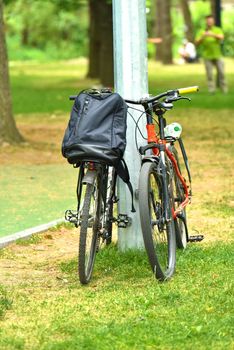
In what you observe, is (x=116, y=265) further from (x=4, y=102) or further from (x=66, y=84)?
(x=66, y=84)

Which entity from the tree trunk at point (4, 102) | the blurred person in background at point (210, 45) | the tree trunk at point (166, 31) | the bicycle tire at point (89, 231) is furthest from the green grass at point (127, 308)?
the tree trunk at point (166, 31)

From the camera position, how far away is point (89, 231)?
25.5 ft

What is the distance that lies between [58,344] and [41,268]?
261 cm

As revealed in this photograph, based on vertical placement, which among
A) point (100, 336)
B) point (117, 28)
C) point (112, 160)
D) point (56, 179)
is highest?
point (117, 28)

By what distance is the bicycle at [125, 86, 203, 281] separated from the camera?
7.50 meters

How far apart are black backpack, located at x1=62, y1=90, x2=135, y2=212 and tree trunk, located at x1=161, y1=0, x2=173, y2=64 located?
35815mm

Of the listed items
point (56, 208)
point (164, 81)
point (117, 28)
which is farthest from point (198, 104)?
point (117, 28)

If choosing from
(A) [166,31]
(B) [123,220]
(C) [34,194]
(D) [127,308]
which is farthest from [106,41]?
(D) [127,308]

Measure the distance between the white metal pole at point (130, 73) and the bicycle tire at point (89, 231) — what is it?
0.68 metres

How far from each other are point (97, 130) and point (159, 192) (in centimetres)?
68

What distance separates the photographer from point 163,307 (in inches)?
267

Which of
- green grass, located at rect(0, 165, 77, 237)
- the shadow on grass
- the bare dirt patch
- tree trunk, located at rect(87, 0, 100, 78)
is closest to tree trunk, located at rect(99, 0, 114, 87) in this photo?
tree trunk, located at rect(87, 0, 100, 78)

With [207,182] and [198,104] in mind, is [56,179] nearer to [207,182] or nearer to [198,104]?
[207,182]

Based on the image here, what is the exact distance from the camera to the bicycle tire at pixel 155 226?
7.47 meters
